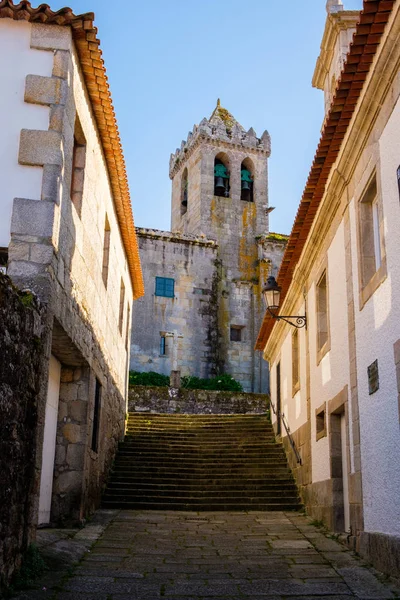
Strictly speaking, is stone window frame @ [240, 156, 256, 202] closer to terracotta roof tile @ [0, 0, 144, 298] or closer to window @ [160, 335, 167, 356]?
window @ [160, 335, 167, 356]

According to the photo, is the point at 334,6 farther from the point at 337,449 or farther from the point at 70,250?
the point at 337,449

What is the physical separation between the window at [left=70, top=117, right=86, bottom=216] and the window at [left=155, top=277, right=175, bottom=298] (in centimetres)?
1824

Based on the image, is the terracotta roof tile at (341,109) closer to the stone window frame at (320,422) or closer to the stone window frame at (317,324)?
the stone window frame at (317,324)

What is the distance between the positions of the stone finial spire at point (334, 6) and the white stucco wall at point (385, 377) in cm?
809

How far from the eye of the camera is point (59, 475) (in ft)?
30.2

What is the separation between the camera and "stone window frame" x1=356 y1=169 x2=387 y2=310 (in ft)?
22.1

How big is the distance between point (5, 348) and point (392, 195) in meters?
3.70

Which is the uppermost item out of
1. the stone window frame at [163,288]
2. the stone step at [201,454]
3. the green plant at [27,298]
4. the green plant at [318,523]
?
the stone window frame at [163,288]

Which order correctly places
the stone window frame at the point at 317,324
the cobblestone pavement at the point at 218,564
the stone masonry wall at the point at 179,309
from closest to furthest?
the cobblestone pavement at the point at 218,564, the stone window frame at the point at 317,324, the stone masonry wall at the point at 179,309

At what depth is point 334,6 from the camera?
13750 mm

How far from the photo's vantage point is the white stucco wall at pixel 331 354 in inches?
333

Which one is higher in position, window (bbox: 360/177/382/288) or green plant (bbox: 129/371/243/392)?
green plant (bbox: 129/371/243/392)

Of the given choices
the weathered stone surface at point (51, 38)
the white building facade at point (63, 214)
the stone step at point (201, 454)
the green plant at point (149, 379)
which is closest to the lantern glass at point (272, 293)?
the white building facade at point (63, 214)

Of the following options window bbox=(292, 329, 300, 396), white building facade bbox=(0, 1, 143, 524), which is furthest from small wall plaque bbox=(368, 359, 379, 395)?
window bbox=(292, 329, 300, 396)
